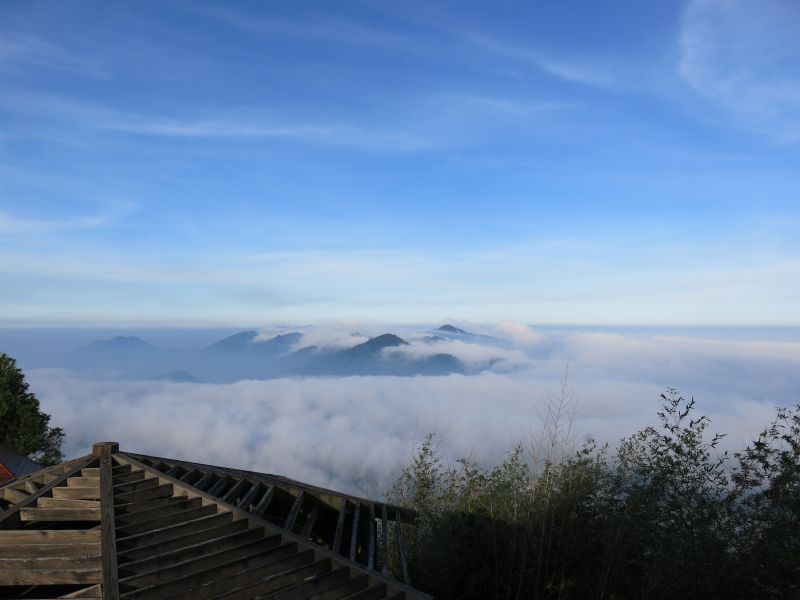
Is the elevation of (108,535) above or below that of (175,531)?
above

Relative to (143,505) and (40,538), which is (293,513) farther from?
(40,538)

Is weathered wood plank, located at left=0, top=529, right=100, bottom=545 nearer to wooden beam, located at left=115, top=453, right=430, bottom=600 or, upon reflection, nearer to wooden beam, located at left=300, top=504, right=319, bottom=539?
wooden beam, located at left=115, top=453, right=430, bottom=600

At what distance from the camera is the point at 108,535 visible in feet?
18.3

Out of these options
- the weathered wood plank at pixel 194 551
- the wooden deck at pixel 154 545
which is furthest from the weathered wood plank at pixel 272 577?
the weathered wood plank at pixel 194 551

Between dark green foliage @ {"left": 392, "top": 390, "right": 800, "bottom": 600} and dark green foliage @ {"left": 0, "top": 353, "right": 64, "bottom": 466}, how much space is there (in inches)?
825

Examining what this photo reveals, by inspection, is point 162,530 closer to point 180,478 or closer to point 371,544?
point 180,478

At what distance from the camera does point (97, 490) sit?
6.69 metres

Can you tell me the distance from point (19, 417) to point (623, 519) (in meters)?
26.0

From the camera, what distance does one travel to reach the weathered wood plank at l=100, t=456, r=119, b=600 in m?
4.81

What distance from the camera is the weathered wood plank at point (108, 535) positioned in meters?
4.81

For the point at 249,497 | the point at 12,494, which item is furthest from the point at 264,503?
the point at 12,494

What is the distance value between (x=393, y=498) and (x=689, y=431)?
6504 mm

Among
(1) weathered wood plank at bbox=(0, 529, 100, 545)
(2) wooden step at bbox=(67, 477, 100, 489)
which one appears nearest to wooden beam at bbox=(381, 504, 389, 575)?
(1) weathered wood plank at bbox=(0, 529, 100, 545)

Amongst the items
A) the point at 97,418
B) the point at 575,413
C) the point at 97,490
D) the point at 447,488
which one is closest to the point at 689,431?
the point at 575,413
